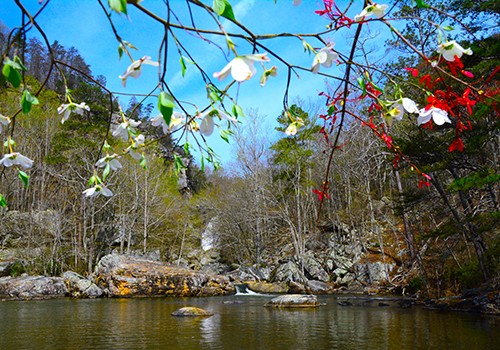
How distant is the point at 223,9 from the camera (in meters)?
0.70

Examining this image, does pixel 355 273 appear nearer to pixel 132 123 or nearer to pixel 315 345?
pixel 315 345

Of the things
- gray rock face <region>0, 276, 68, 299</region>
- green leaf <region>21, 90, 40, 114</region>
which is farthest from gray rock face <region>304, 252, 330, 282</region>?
green leaf <region>21, 90, 40, 114</region>

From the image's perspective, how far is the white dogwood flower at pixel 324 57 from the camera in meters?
0.84

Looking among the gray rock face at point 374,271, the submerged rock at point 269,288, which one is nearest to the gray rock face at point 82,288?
the submerged rock at point 269,288

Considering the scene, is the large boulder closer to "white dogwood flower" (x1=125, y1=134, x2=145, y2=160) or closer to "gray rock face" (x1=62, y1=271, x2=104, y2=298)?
"gray rock face" (x1=62, y1=271, x2=104, y2=298)

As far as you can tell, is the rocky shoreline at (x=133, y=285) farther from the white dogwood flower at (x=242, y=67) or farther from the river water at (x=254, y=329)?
the white dogwood flower at (x=242, y=67)

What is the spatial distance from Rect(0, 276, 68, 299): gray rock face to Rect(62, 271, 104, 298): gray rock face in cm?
26

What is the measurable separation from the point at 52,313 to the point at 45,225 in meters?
13.1

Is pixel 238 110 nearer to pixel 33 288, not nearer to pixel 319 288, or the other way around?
pixel 33 288

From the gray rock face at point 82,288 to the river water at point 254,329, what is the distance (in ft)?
17.0

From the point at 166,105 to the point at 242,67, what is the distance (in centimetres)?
16

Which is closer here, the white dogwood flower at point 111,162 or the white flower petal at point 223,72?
the white flower petal at point 223,72

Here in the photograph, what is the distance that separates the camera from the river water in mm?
6547

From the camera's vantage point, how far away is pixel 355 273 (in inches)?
778
